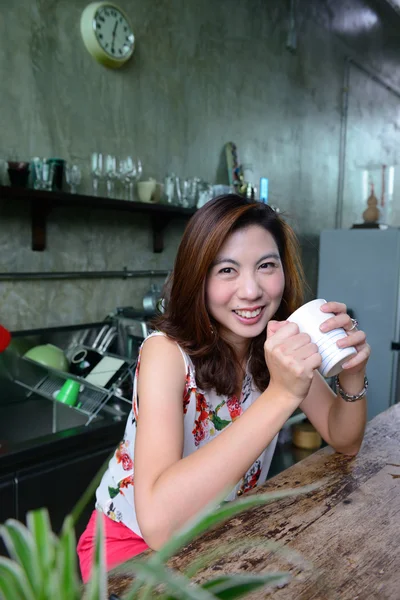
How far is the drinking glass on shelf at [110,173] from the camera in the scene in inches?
98.0

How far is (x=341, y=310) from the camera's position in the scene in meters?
0.88

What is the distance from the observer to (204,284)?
1.04 meters

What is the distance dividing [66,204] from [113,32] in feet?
2.95

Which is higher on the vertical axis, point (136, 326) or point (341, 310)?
point (341, 310)

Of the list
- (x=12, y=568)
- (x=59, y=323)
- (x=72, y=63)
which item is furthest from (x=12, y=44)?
(x=12, y=568)

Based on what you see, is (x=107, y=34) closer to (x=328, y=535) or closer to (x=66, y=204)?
(x=66, y=204)

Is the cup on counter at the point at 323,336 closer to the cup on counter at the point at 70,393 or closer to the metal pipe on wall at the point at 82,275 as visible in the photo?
the cup on counter at the point at 70,393

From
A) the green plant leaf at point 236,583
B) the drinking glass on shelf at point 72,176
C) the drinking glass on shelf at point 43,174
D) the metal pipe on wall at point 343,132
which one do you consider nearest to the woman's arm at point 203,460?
the green plant leaf at point 236,583

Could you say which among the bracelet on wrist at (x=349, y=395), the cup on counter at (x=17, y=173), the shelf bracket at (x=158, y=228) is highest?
the cup on counter at (x=17, y=173)

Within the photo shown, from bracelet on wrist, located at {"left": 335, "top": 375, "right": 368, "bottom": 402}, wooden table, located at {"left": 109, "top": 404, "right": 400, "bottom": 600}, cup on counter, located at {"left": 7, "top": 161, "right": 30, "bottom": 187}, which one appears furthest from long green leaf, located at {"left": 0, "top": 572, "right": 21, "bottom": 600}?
cup on counter, located at {"left": 7, "top": 161, "right": 30, "bottom": 187}

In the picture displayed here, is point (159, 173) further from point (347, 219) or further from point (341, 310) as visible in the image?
point (347, 219)

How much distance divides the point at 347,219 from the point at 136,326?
3.19m

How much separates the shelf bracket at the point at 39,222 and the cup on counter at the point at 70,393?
0.72 m

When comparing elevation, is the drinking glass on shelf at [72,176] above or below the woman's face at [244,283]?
above
